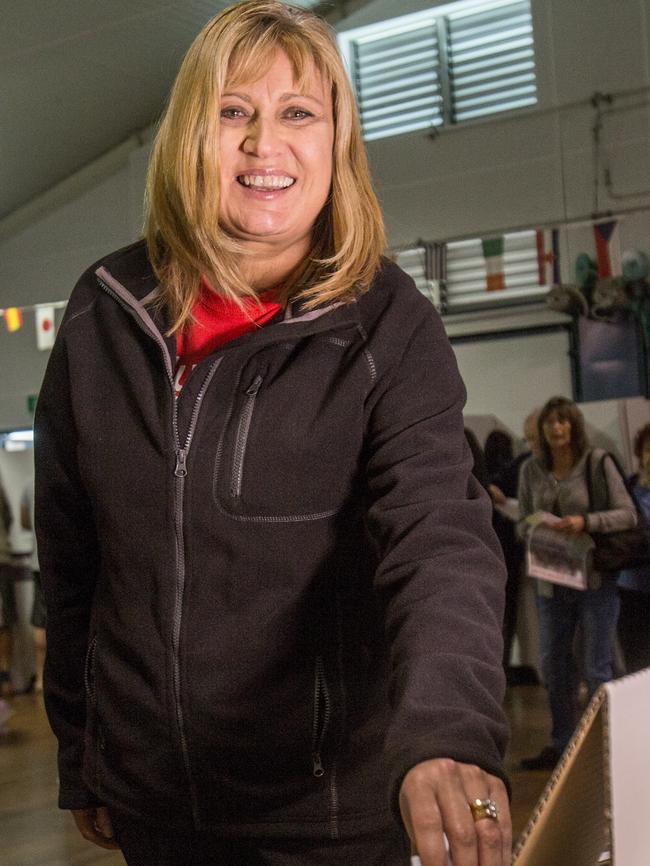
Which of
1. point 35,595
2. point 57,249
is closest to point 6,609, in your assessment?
point 35,595

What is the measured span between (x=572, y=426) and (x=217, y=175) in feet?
10.8

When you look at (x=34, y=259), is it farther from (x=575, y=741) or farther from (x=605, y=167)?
(x=575, y=741)

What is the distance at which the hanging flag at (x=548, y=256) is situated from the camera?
5617 millimetres

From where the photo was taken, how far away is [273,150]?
104cm

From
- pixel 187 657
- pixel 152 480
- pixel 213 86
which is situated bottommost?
pixel 187 657

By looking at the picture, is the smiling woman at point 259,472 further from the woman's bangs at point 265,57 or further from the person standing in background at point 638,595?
the person standing in background at point 638,595

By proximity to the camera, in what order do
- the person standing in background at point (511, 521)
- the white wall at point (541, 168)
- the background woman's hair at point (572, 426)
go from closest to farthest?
the background woman's hair at point (572, 426)
the person standing in background at point (511, 521)
the white wall at point (541, 168)

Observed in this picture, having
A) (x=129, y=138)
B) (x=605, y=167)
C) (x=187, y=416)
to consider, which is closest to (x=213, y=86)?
(x=187, y=416)

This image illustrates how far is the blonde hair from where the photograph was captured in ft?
3.42

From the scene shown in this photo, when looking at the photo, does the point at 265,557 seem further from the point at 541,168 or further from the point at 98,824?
the point at 541,168

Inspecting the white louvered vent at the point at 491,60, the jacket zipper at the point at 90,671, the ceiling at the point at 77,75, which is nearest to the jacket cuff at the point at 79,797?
the jacket zipper at the point at 90,671

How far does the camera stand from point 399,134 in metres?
6.58

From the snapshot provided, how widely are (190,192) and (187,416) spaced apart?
0.22 m

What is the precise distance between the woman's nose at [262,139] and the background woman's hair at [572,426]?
3.27 m
